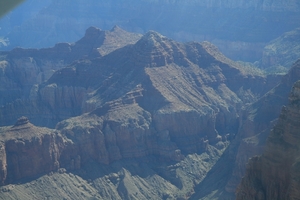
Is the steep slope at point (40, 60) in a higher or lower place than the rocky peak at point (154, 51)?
higher

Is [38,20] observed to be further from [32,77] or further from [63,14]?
[32,77]

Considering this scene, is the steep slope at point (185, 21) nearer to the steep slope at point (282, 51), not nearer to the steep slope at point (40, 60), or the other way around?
the steep slope at point (282, 51)

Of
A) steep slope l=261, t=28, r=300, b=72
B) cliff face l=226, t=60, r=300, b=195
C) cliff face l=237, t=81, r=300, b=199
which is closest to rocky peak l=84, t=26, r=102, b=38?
steep slope l=261, t=28, r=300, b=72

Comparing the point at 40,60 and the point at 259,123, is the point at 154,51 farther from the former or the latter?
the point at 40,60

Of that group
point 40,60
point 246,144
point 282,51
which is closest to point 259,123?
point 246,144

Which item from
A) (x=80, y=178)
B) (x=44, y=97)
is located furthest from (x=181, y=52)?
(x=80, y=178)

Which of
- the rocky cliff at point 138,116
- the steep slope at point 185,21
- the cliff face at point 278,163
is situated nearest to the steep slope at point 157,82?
the rocky cliff at point 138,116

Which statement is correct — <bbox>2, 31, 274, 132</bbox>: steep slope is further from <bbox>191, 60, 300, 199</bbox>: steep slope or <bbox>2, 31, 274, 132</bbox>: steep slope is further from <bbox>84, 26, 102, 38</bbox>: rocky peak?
<bbox>84, 26, 102, 38</bbox>: rocky peak

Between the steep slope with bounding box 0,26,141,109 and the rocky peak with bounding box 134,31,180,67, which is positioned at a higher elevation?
the steep slope with bounding box 0,26,141,109
